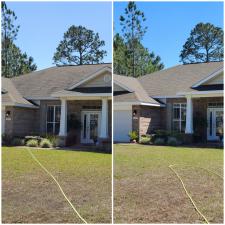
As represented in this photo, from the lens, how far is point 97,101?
5336mm

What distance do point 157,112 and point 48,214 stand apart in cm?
359

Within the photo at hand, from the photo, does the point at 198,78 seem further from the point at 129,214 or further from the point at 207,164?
the point at 129,214

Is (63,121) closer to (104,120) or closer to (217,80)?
(104,120)

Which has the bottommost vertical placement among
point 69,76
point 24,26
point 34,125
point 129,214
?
point 129,214

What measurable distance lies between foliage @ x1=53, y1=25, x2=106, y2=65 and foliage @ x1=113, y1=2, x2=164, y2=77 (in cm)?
29

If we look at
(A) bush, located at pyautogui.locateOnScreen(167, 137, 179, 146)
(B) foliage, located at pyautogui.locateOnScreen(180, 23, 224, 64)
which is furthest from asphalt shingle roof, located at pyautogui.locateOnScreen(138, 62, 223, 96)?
(A) bush, located at pyautogui.locateOnScreen(167, 137, 179, 146)

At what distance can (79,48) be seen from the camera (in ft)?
18.1

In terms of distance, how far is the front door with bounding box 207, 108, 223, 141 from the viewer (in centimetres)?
837

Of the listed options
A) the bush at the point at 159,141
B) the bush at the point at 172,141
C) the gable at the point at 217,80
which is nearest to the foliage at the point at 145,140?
the bush at the point at 159,141

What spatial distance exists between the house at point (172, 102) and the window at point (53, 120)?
978 mm

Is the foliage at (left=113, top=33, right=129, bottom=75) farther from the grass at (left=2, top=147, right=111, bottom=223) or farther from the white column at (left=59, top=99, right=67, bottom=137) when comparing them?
the grass at (left=2, top=147, right=111, bottom=223)

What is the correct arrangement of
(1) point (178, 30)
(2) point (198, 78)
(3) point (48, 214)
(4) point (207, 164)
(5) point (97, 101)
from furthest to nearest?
1. (2) point (198, 78)
2. (4) point (207, 164)
3. (1) point (178, 30)
4. (5) point (97, 101)
5. (3) point (48, 214)

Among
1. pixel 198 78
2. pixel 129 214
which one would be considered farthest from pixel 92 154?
pixel 198 78

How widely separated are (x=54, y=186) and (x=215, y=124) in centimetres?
411
